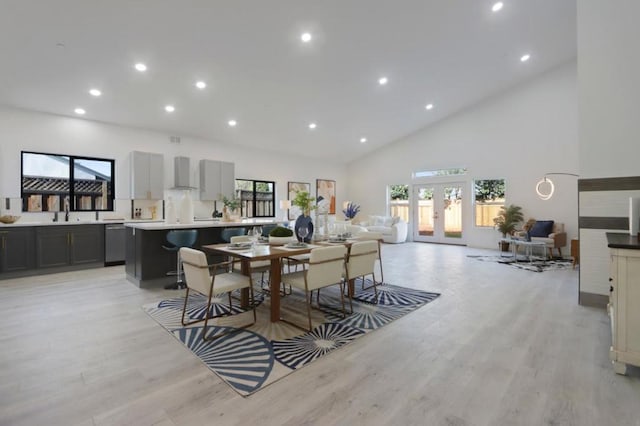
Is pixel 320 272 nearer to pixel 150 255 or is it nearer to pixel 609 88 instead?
pixel 150 255

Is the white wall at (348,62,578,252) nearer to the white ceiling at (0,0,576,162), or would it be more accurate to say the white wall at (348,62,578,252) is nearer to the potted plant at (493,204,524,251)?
the potted plant at (493,204,524,251)

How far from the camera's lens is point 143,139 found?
7.09 meters

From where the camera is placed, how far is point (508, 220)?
8.07 meters

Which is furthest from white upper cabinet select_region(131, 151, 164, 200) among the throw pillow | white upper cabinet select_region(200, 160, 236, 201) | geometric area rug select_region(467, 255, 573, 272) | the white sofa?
the throw pillow

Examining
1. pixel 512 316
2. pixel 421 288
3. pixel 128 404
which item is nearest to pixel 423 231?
pixel 421 288

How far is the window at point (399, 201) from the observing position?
A: 1083cm

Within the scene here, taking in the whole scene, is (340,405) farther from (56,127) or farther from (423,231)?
(423,231)

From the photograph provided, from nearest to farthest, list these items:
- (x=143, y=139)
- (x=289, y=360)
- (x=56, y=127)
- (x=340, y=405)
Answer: (x=340, y=405), (x=289, y=360), (x=56, y=127), (x=143, y=139)

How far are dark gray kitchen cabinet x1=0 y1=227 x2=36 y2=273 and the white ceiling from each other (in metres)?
2.34

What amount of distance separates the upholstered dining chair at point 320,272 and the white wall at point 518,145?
7.27m

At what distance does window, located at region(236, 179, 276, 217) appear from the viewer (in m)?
8.98

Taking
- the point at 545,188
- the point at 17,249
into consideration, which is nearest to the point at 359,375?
the point at 17,249

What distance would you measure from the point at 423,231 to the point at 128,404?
9828 mm

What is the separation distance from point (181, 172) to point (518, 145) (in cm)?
882
